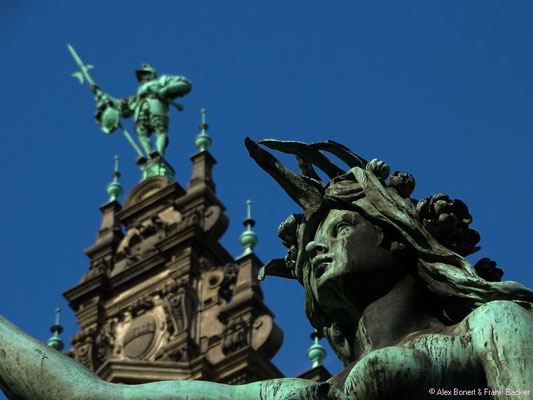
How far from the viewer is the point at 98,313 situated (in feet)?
93.4

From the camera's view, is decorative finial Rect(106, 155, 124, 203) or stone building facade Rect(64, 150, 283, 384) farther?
decorative finial Rect(106, 155, 124, 203)

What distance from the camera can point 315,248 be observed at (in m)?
4.57

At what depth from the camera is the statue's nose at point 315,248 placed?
457 centimetres

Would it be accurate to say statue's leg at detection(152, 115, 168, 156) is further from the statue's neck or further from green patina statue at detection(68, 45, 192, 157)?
the statue's neck

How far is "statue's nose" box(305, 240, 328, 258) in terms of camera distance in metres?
4.57

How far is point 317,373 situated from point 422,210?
21.5 meters

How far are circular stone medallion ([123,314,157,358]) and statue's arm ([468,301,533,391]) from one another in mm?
22918

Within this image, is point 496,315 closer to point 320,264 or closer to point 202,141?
point 320,264

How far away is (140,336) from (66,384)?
76.9 feet

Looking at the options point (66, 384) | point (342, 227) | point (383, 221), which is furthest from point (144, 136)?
point (66, 384)

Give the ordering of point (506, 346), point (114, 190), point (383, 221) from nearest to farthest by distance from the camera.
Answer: point (506, 346)
point (383, 221)
point (114, 190)

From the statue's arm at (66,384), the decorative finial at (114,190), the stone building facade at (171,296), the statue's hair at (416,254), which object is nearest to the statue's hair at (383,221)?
the statue's hair at (416,254)

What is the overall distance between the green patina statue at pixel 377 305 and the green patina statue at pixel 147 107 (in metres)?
28.1

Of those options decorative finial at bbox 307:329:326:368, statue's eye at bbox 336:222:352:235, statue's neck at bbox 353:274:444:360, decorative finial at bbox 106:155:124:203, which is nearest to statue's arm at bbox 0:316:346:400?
statue's neck at bbox 353:274:444:360
